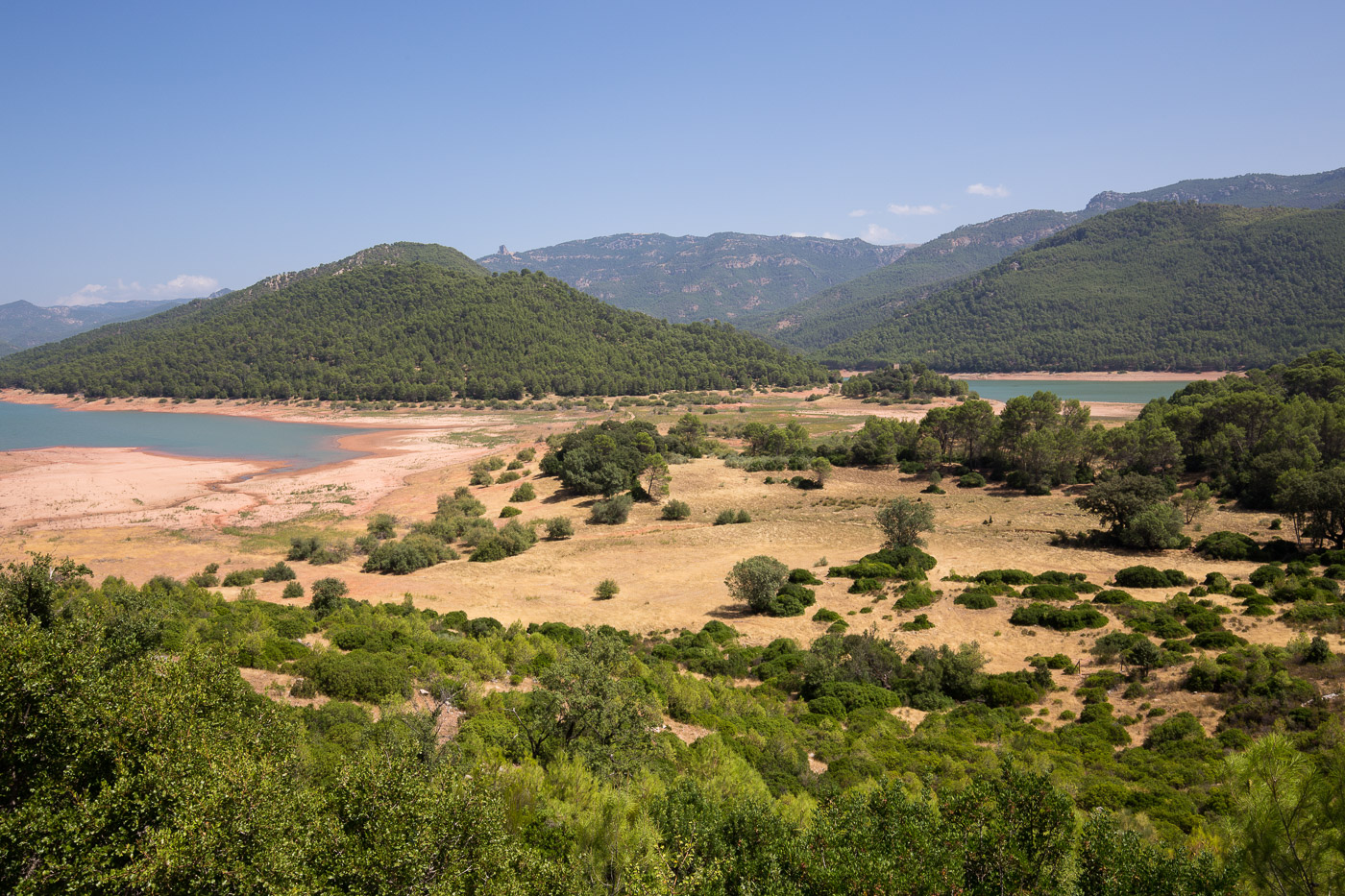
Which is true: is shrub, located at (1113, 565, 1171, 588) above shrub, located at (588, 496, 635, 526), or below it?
below

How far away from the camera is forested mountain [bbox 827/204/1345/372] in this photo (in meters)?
132

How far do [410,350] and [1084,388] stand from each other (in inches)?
5019

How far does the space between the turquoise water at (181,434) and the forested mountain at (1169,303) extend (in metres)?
147

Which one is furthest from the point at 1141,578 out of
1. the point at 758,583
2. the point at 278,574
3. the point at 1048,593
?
Result: the point at 278,574

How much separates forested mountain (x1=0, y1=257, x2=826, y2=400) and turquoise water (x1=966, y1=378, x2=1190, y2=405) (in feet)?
114

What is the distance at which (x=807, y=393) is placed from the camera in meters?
123

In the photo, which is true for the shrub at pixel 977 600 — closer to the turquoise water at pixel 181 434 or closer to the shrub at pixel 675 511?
the shrub at pixel 675 511

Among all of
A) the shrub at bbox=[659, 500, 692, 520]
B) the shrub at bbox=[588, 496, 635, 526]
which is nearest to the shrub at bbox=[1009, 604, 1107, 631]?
the shrub at bbox=[659, 500, 692, 520]

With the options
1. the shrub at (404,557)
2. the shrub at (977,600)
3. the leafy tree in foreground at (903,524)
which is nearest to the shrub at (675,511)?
the leafy tree in foreground at (903,524)

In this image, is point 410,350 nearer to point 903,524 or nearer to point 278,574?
point 278,574

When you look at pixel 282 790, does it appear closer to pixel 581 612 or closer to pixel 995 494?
pixel 581 612

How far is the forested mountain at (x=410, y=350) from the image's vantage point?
111875mm

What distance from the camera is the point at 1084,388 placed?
124 metres

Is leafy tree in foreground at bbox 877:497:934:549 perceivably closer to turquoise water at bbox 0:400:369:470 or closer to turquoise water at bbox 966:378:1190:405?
turquoise water at bbox 0:400:369:470
